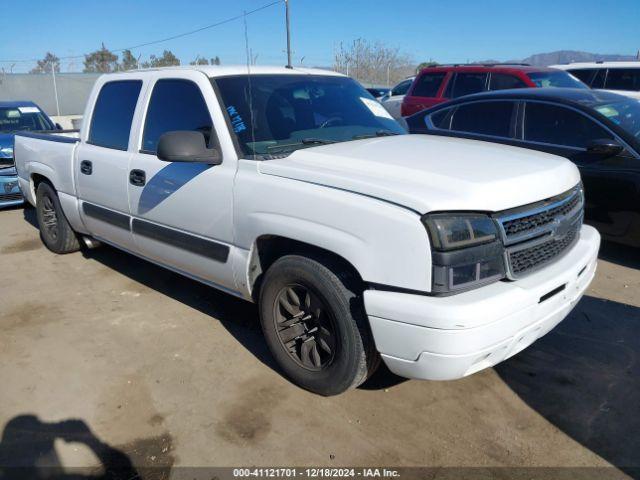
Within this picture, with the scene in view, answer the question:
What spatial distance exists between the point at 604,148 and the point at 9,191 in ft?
26.1

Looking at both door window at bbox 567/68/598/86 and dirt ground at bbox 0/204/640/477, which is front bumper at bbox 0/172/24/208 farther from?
door window at bbox 567/68/598/86

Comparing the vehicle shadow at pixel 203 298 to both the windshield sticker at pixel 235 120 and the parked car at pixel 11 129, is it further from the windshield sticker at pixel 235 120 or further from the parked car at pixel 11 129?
the parked car at pixel 11 129

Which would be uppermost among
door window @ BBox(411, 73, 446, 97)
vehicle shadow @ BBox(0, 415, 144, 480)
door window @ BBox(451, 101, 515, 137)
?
door window @ BBox(411, 73, 446, 97)

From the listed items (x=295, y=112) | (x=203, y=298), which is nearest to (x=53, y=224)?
(x=203, y=298)

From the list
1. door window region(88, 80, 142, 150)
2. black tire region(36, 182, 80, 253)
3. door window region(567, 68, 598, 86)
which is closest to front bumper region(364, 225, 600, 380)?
door window region(88, 80, 142, 150)

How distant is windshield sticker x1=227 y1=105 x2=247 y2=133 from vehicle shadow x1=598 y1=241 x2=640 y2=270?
396cm

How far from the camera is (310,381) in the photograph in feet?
10.1

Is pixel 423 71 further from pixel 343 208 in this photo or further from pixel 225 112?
pixel 343 208

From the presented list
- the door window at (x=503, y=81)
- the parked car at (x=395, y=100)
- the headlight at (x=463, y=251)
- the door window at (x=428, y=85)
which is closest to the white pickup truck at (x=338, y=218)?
the headlight at (x=463, y=251)

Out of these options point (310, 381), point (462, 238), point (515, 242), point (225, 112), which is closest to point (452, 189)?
point (462, 238)

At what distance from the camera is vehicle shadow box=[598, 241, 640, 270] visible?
5.20 meters

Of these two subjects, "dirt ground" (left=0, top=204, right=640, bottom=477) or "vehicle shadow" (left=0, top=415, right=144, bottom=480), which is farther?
"dirt ground" (left=0, top=204, right=640, bottom=477)

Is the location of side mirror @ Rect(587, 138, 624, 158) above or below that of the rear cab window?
below

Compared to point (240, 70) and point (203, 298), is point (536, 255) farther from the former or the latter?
point (203, 298)
